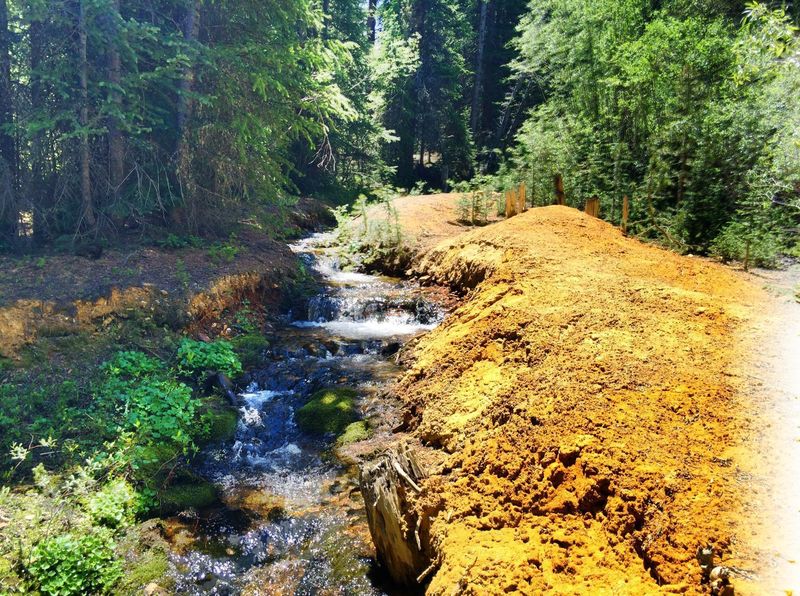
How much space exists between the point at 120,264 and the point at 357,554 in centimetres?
670

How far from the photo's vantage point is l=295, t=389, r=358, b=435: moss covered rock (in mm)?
6355

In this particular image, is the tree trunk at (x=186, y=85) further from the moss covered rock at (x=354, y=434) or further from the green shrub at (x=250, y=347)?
the moss covered rock at (x=354, y=434)

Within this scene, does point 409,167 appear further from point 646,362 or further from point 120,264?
point 646,362

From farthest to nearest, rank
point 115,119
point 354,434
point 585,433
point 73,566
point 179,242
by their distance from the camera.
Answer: point 179,242 < point 115,119 < point 354,434 < point 73,566 < point 585,433

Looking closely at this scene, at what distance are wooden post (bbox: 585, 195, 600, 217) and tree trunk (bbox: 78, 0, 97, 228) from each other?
11591 mm

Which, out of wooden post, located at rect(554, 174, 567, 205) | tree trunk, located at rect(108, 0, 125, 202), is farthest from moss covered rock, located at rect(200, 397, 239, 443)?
wooden post, located at rect(554, 174, 567, 205)

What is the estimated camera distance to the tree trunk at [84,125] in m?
7.64

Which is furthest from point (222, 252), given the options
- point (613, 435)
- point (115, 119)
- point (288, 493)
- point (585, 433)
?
point (613, 435)

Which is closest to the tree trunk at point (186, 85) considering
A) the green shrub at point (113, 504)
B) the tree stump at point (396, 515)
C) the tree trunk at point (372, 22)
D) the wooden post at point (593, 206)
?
the green shrub at point (113, 504)

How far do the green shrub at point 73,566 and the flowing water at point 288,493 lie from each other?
0.53 m

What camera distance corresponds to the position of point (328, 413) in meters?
6.58

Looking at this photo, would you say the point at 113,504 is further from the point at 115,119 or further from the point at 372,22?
the point at 372,22

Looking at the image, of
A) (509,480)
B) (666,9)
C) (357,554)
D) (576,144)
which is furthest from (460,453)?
(666,9)

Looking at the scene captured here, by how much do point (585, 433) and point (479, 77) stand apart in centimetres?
2769
